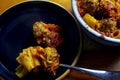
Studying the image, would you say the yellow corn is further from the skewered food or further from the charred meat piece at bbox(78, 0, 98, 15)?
the skewered food

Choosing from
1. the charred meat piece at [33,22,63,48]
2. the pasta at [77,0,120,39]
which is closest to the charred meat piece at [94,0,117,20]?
the pasta at [77,0,120,39]

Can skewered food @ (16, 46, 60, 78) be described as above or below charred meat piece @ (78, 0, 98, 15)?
below

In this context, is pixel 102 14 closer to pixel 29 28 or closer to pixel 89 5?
pixel 89 5

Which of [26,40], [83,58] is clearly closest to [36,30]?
[26,40]

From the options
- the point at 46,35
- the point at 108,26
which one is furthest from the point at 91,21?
the point at 46,35

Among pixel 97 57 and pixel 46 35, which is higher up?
pixel 46 35

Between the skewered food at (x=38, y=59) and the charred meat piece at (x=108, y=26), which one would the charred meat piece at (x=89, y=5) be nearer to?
the charred meat piece at (x=108, y=26)
